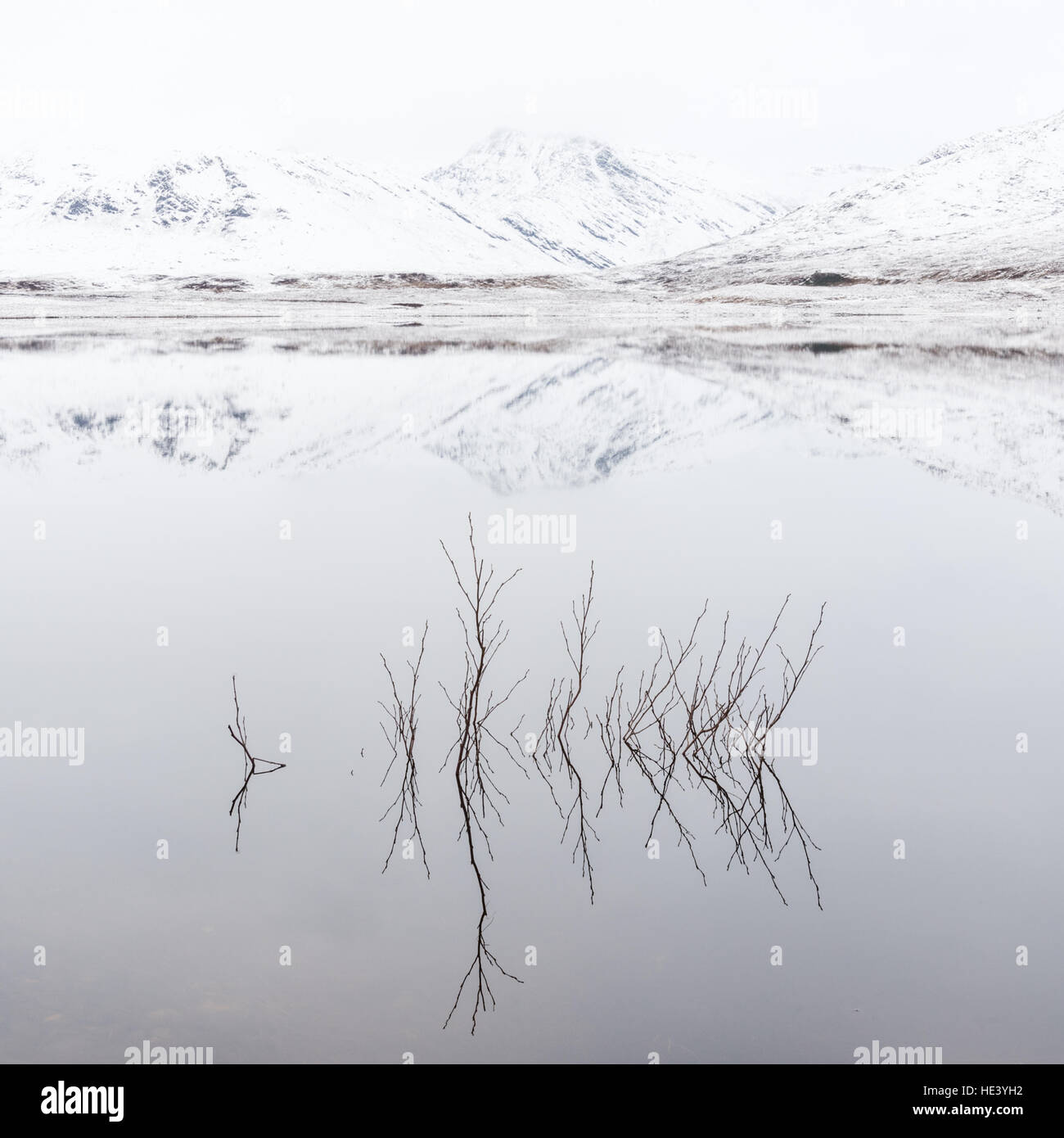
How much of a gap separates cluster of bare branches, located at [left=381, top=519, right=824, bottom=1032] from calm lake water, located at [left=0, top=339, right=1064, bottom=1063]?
10cm

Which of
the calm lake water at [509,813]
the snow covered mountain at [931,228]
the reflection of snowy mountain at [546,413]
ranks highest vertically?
the snow covered mountain at [931,228]

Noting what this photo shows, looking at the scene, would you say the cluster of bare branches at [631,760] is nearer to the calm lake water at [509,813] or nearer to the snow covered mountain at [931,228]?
the calm lake water at [509,813]

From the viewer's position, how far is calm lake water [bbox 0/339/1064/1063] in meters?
5.14

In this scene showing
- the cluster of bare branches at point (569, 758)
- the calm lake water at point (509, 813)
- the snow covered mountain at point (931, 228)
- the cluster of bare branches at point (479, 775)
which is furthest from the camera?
the snow covered mountain at point (931, 228)

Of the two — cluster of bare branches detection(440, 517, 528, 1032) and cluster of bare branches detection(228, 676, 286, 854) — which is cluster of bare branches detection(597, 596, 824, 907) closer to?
cluster of bare branches detection(440, 517, 528, 1032)

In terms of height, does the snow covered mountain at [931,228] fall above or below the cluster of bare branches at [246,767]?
above

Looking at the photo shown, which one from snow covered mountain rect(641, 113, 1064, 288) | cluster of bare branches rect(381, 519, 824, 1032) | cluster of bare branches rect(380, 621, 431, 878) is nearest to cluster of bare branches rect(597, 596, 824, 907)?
cluster of bare branches rect(381, 519, 824, 1032)

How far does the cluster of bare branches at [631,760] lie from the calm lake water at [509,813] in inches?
4.1

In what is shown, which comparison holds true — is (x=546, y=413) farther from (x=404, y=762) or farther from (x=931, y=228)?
(x=931, y=228)

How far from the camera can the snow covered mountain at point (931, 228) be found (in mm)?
104562

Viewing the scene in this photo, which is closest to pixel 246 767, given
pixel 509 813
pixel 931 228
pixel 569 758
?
pixel 509 813

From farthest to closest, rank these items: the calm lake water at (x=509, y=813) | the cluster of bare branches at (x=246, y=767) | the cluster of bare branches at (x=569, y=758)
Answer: the cluster of bare branches at (x=246, y=767)
the cluster of bare branches at (x=569, y=758)
the calm lake water at (x=509, y=813)

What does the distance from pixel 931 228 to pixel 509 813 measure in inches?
5274

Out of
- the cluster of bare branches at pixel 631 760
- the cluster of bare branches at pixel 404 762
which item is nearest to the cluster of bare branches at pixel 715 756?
the cluster of bare branches at pixel 631 760
